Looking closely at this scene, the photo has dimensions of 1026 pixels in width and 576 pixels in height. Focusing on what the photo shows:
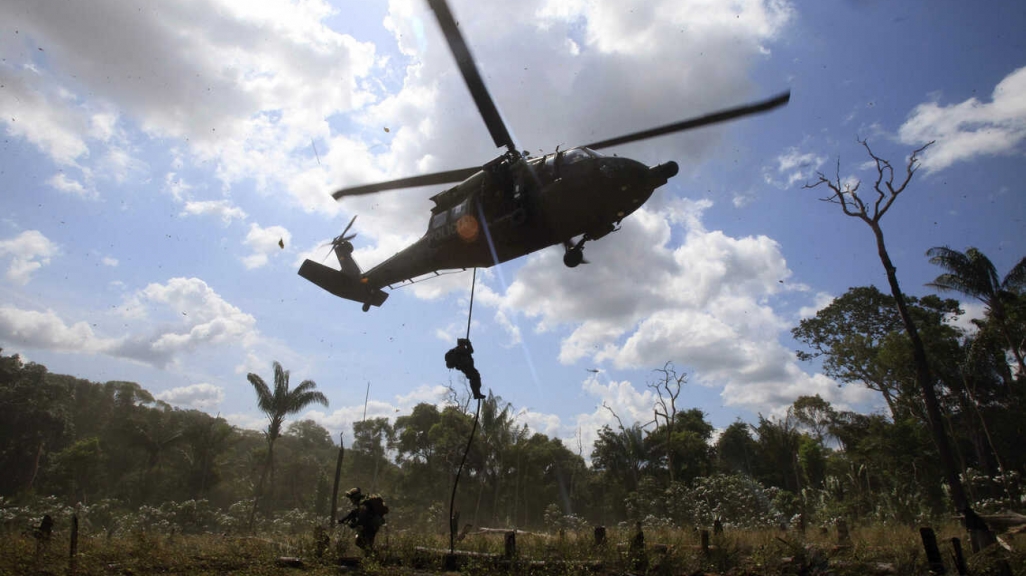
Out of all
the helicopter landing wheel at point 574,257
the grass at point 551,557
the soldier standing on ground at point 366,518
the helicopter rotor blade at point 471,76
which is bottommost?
the grass at point 551,557

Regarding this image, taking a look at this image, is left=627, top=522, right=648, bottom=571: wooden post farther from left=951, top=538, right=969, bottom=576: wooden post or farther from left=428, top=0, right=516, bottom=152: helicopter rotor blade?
left=428, top=0, right=516, bottom=152: helicopter rotor blade

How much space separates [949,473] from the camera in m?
11.5

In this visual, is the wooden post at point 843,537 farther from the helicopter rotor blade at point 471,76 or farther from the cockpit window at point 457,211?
the helicopter rotor blade at point 471,76

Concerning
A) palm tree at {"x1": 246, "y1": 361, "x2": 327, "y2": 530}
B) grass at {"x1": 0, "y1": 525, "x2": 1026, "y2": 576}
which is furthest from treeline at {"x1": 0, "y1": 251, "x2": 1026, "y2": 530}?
grass at {"x1": 0, "y1": 525, "x2": 1026, "y2": 576}

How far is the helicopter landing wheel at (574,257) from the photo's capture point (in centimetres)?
912

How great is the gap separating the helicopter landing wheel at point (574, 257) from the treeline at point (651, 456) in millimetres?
10242

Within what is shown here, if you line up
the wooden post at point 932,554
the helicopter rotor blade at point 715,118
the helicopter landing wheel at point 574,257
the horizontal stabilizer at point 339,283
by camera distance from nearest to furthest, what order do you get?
1. the helicopter rotor blade at point 715,118
2. the wooden post at point 932,554
3. the helicopter landing wheel at point 574,257
4. the horizontal stabilizer at point 339,283

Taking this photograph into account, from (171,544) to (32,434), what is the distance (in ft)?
111

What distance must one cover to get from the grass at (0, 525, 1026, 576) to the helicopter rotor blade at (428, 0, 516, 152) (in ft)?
24.2

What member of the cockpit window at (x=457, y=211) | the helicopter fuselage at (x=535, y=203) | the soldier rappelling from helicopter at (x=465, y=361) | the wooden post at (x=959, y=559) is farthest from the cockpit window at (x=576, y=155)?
the wooden post at (x=959, y=559)

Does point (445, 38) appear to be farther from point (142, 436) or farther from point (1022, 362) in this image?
point (142, 436)

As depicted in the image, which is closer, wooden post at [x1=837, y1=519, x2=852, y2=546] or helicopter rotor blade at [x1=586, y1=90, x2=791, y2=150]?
helicopter rotor blade at [x1=586, y1=90, x2=791, y2=150]

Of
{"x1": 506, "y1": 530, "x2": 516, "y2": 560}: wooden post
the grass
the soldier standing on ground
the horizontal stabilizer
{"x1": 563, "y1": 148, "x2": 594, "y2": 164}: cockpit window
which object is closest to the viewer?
the grass

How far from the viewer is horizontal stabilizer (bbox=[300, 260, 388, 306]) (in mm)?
12289
